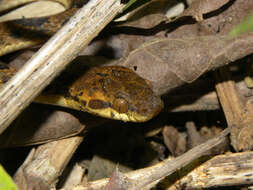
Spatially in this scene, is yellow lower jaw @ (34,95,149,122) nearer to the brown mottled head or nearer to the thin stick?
the brown mottled head

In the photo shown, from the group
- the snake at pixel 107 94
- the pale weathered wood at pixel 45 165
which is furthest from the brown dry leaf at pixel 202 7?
the pale weathered wood at pixel 45 165

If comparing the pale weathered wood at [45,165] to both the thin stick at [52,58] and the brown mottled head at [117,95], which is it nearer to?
the brown mottled head at [117,95]

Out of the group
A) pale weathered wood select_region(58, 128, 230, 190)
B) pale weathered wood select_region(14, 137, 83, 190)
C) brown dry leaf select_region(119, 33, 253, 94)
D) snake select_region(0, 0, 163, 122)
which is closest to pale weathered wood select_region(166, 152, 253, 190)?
pale weathered wood select_region(58, 128, 230, 190)

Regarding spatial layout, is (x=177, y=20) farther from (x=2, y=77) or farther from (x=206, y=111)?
(x=2, y=77)

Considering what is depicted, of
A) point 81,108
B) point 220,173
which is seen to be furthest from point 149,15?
point 220,173

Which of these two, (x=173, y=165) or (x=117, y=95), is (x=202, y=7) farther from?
(x=173, y=165)
